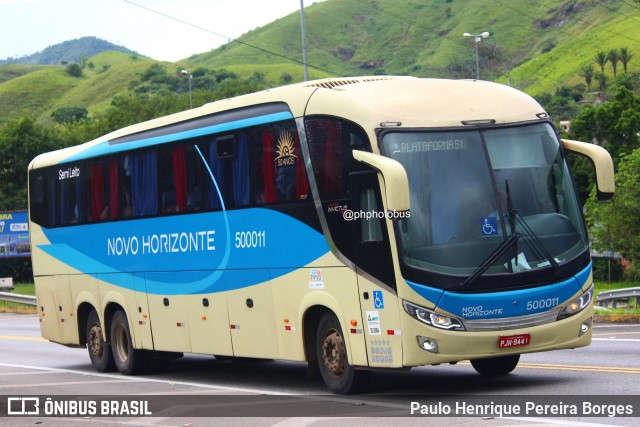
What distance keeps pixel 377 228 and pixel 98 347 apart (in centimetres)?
913

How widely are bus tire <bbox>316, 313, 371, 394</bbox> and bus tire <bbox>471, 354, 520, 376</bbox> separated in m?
1.77

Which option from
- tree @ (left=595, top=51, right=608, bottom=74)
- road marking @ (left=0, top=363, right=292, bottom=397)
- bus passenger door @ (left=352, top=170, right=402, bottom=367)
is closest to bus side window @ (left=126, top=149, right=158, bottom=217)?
road marking @ (left=0, top=363, right=292, bottom=397)

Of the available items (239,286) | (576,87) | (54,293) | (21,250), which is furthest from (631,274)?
(576,87)

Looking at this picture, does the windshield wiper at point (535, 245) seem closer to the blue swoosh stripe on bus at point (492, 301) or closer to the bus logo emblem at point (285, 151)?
the blue swoosh stripe on bus at point (492, 301)

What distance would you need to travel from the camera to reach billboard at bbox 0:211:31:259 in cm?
6091

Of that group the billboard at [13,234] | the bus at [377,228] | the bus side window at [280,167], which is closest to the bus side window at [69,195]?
the bus at [377,228]

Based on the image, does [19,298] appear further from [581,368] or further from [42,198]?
[581,368]

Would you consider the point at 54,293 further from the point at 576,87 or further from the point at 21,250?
the point at 576,87

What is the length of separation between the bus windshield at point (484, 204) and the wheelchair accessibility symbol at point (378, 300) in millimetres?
568

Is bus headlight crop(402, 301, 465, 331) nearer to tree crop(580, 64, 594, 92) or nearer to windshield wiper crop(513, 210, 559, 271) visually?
windshield wiper crop(513, 210, 559, 271)

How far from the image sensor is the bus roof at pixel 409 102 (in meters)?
13.3

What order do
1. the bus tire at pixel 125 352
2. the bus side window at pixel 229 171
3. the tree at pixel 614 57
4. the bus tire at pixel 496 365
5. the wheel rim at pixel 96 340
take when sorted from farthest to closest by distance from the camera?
the tree at pixel 614 57 < the wheel rim at pixel 96 340 < the bus tire at pixel 125 352 < the bus side window at pixel 229 171 < the bus tire at pixel 496 365

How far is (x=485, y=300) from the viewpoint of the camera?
41.6 feet

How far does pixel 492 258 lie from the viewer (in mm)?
12766
